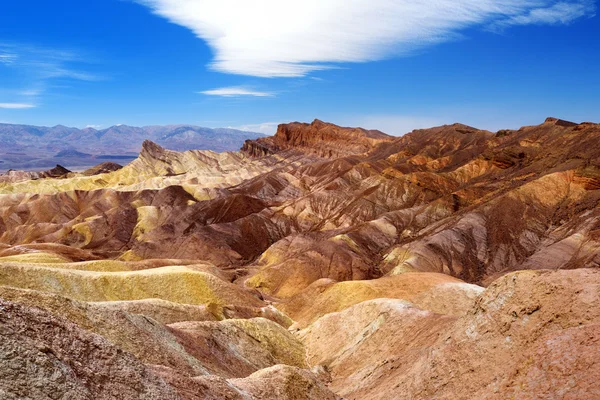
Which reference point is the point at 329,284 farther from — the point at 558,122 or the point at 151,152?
the point at 151,152

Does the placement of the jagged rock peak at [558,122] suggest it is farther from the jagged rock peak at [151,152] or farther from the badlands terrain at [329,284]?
the jagged rock peak at [151,152]

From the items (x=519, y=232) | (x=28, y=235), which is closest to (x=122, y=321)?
(x=519, y=232)

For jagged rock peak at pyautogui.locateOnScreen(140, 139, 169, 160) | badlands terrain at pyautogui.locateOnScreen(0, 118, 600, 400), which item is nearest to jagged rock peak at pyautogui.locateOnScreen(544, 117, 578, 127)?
badlands terrain at pyautogui.locateOnScreen(0, 118, 600, 400)

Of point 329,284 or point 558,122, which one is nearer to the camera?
point 329,284

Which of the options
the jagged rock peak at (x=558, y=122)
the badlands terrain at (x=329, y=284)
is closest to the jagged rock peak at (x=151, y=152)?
the badlands terrain at (x=329, y=284)

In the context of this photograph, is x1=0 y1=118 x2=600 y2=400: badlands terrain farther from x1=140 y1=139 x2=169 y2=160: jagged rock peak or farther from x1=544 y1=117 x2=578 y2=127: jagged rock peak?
x1=140 y1=139 x2=169 y2=160: jagged rock peak

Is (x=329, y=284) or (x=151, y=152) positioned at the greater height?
(x=151, y=152)

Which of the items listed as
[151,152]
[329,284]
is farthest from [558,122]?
[151,152]

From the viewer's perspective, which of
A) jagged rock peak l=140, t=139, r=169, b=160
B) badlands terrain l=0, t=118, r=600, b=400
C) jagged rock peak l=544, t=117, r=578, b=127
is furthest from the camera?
jagged rock peak l=140, t=139, r=169, b=160
